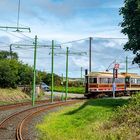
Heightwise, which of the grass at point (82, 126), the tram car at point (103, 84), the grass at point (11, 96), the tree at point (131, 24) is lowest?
the grass at point (82, 126)

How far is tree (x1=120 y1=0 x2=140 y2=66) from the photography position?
35.4 m

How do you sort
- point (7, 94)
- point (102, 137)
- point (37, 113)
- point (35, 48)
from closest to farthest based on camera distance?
point (102, 137), point (37, 113), point (35, 48), point (7, 94)

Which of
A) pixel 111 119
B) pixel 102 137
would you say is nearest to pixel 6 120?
pixel 111 119

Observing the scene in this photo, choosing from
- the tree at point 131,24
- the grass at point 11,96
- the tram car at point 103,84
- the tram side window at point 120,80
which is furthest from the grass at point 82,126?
the tram side window at point 120,80

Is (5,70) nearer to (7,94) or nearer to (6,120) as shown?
(7,94)

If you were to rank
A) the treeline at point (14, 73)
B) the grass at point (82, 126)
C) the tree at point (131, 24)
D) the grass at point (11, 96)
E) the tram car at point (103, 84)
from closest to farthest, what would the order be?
the grass at point (82, 126)
the tree at point (131, 24)
the grass at point (11, 96)
the tram car at point (103, 84)
the treeline at point (14, 73)

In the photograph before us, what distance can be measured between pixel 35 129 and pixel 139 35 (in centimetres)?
1105

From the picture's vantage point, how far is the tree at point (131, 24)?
3541 centimetres

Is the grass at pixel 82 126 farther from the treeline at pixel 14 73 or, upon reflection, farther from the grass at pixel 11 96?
the treeline at pixel 14 73

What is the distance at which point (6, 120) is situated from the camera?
3466 centimetres

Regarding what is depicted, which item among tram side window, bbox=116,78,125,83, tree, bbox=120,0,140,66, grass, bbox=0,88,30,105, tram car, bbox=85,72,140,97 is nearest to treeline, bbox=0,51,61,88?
grass, bbox=0,88,30,105

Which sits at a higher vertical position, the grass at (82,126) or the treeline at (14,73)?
the treeline at (14,73)

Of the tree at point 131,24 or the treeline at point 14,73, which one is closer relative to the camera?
the tree at point 131,24

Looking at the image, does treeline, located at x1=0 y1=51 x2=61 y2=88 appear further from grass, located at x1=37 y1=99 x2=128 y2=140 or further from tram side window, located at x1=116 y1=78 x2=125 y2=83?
grass, located at x1=37 y1=99 x2=128 y2=140
